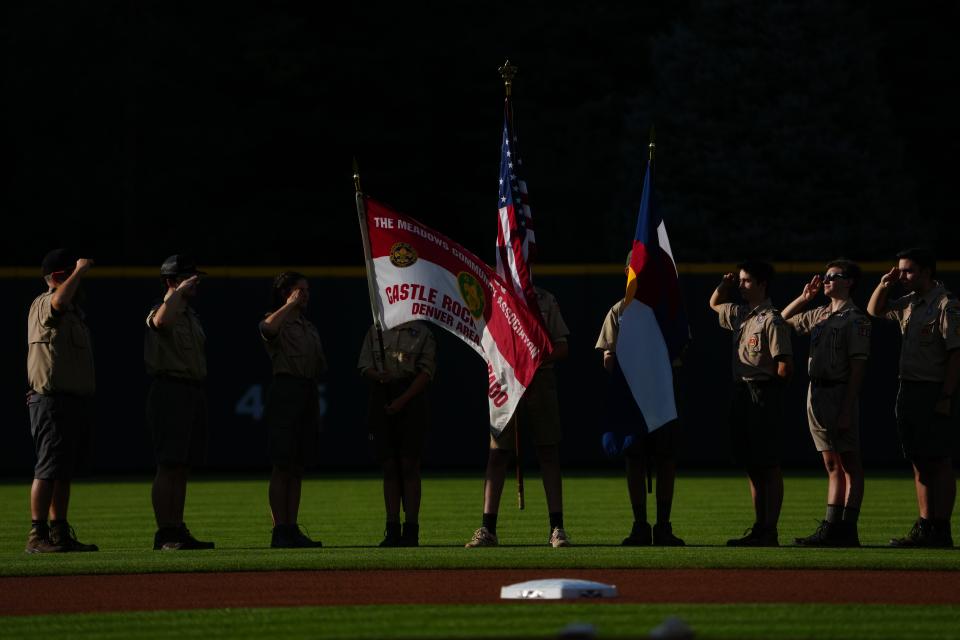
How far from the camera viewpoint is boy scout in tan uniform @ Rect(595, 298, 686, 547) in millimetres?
11922

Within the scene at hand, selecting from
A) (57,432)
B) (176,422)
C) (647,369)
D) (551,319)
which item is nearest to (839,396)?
(647,369)

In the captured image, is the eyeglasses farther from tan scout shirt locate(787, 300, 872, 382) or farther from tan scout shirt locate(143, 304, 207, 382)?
tan scout shirt locate(143, 304, 207, 382)

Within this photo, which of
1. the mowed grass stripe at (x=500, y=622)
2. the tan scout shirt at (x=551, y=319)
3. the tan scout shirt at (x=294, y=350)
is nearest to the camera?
the mowed grass stripe at (x=500, y=622)

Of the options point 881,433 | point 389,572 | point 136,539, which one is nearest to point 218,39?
point 881,433

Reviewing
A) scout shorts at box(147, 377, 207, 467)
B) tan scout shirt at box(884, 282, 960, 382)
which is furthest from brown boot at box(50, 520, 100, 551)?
tan scout shirt at box(884, 282, 960, 382)

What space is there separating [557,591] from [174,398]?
355 cm

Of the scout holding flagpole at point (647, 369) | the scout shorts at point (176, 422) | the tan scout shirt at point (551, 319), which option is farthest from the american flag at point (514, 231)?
the scout shorts at point (176, 422)

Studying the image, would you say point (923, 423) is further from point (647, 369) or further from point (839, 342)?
point (647, 369)

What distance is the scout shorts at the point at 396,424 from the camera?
39.5 ft

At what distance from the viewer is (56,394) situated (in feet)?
38.3

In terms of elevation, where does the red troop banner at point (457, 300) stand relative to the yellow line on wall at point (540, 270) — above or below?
below

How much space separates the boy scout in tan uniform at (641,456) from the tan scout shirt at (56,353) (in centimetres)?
344

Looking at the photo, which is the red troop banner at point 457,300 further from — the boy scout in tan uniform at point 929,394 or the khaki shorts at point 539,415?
the boy scout in tan uniform at point 929,394

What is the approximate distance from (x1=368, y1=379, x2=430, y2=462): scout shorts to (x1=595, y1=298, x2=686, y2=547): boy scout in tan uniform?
4.29 ft
